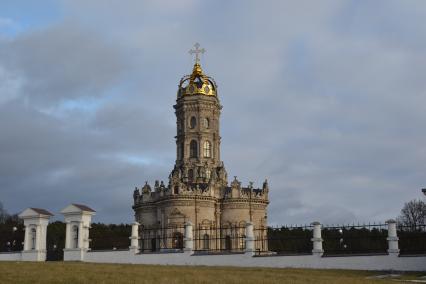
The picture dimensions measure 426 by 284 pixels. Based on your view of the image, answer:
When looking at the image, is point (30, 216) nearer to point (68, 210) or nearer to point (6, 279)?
point (68, 210)

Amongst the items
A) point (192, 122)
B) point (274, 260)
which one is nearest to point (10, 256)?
point (274, 260)

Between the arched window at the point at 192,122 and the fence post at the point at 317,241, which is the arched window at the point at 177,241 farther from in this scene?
the fence post at the point at 317,241

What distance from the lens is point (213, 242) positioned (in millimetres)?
52844

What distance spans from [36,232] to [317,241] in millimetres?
18943

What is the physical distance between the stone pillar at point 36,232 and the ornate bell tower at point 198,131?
21997 mm

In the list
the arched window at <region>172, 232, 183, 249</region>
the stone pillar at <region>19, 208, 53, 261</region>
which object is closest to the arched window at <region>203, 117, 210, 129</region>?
the arched window at <region>172, 232, 183, 249</region>

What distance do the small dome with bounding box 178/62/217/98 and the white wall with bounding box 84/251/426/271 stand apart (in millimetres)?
29074

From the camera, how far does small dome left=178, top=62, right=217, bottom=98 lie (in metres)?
Result: 60.7

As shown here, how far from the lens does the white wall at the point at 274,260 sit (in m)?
25.8

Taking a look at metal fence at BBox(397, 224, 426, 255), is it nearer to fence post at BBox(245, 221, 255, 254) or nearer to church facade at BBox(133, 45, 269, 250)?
fence post at BBox(245, 221, 255, 254)

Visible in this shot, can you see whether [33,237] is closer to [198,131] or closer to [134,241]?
[134,241]

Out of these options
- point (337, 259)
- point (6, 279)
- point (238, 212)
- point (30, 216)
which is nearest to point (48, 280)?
point (6, 279)

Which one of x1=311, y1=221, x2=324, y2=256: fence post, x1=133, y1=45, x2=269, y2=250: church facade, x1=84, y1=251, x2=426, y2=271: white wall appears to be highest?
x1=133, y1=45, x2=269, y2=250: church facade

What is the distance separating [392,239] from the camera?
2625 centimetres
